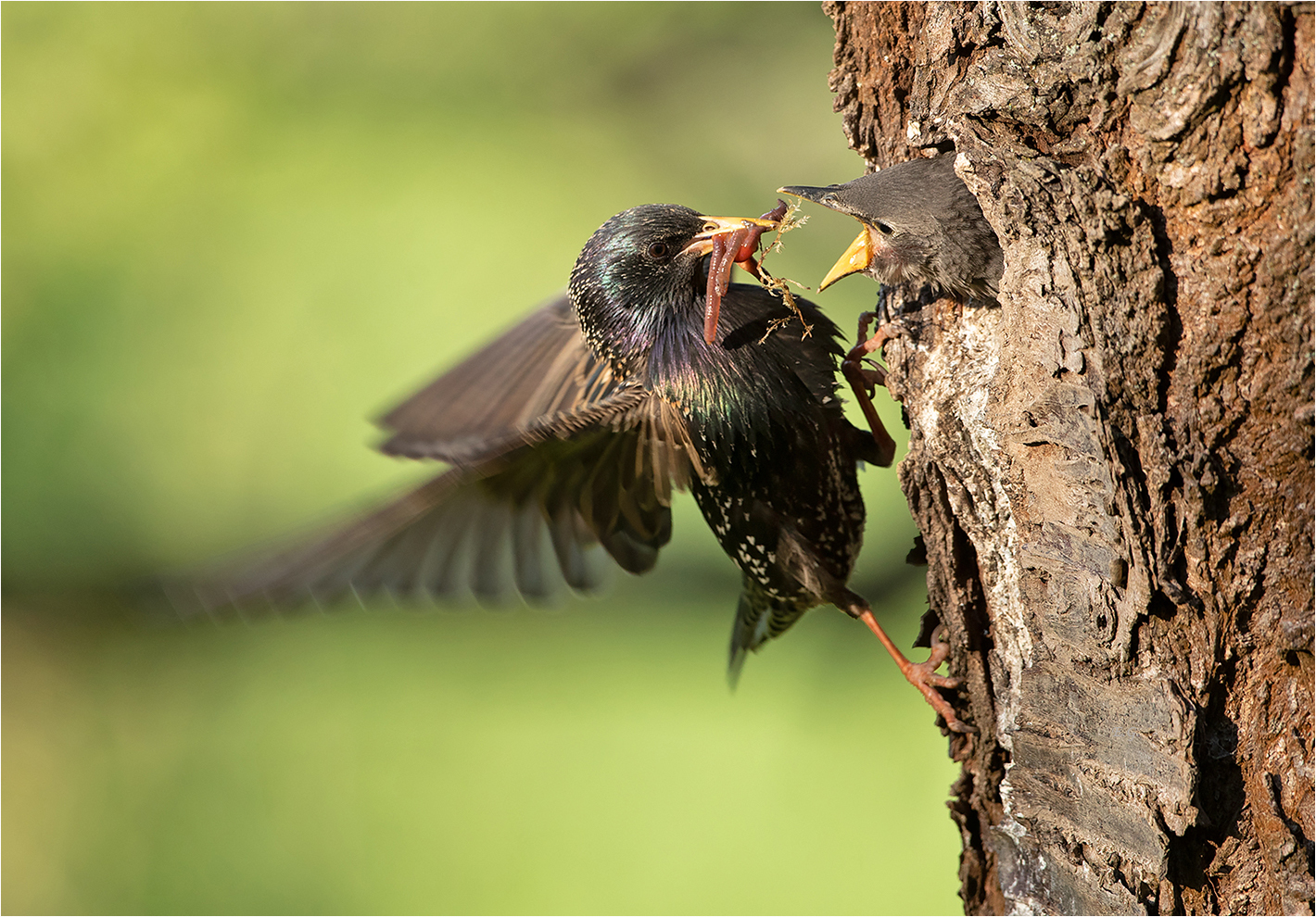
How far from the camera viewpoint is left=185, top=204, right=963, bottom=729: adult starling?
2000 millimetres

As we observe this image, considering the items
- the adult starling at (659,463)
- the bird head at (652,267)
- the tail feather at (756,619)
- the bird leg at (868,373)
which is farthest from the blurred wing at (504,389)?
the bird leg at (868,373)

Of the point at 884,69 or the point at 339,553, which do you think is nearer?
the point at 884,69

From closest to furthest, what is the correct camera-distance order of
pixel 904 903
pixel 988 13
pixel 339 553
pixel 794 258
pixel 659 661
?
pixel 988 13 → pixel 339 553 → pixel 904 903 → pixel 794 258 → pixel 659 661

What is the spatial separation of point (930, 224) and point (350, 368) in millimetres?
3134

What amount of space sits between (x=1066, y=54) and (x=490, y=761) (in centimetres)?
364

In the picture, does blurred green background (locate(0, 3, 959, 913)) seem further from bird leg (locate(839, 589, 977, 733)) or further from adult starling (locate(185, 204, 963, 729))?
bird leg (locate(839, 589, 977, 733))

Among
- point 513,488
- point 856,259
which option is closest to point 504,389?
point 513,488

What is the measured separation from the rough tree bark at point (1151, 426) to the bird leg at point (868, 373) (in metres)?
0.33

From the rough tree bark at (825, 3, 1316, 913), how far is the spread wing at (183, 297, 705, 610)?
80cm

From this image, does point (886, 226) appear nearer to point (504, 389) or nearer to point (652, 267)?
point (652, 267)

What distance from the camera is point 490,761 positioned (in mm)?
4227

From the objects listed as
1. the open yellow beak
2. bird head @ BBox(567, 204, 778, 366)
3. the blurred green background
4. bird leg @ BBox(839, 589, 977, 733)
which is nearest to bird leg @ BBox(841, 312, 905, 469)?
the open yellow beak

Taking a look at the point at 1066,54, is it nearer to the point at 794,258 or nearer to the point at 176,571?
the point at 176,571

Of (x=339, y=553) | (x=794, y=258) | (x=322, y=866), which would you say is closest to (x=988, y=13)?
(x=339, y=553)
